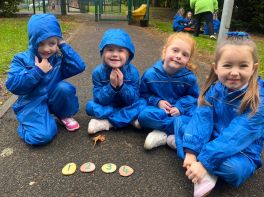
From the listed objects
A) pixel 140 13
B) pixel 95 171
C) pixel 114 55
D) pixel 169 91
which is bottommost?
pixel 95 171

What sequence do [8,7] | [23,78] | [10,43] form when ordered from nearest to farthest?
[23,78], [10,43], [8,7]

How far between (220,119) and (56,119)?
1.80 m

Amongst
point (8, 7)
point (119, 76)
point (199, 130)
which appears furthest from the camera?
point (8, 7)

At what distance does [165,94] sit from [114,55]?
0.67 meters

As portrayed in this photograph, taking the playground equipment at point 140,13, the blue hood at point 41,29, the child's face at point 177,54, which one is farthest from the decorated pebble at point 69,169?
the playground equipment at point 140,13

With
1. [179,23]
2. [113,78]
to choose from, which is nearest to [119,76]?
[113,78]

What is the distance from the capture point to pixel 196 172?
2346mm

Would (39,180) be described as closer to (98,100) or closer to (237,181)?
(98,100)

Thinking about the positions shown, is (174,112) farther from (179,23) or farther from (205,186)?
(179,23)

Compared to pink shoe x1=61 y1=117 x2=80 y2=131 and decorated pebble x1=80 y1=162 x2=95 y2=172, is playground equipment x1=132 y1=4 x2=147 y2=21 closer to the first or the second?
pink shoe x1=61 y1=117 x2=80 y2=131

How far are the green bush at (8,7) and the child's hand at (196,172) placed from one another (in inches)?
540

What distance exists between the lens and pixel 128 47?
324cm

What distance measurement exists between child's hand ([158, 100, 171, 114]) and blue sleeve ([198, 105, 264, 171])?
87 cm

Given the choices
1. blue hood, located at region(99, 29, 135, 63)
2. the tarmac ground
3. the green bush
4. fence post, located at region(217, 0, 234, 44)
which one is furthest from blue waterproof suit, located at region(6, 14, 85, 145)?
the green bush
